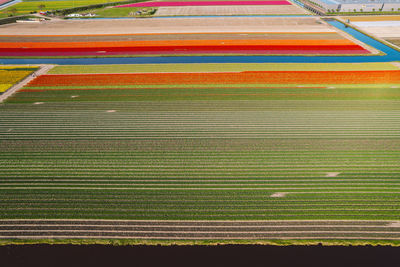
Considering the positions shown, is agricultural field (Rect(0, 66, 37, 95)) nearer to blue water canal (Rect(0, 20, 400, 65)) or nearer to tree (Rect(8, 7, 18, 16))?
blue water canal (Rect(0, 20, 400, 65))

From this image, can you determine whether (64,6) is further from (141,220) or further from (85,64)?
(141,220)

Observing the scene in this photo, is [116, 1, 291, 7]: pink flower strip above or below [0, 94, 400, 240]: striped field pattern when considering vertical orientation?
above

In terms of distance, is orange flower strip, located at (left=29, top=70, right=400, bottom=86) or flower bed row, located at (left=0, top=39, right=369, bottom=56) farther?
flower bed row, located at (left=0, top=39, right=369, bottom=56)

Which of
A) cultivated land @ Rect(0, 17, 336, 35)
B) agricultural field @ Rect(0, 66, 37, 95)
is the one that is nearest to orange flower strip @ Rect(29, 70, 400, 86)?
agricultural field @ Rect(0, 66, 37, 95)

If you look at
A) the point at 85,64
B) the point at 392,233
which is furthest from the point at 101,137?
the point at 392,233

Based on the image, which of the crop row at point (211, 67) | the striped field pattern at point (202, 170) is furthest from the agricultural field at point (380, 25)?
the striped field pattern at point (202, 170)
